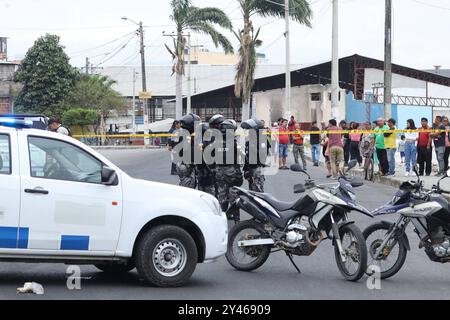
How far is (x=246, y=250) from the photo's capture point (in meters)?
9.33

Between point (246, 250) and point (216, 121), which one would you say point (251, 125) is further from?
point (246, 250)

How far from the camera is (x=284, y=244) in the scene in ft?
29.5

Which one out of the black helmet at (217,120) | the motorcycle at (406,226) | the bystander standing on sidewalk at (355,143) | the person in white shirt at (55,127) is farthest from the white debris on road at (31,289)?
the bystander standing on sidewalk at (355,143)

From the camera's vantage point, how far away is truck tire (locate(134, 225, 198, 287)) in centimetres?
797

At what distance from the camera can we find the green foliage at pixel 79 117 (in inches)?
2302

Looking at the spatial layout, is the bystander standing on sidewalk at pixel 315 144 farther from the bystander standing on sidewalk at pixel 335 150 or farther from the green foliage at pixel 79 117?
the green foliage at pixel 79 117

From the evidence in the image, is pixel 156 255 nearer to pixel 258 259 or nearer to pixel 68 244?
pixel 68 244

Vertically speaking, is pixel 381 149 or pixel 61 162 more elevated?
pixel 61 162

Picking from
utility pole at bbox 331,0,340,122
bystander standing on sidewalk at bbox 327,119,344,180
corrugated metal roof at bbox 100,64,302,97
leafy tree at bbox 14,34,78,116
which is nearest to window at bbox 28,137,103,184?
bystander standing on sidewalk at bbox 327,119,344,180

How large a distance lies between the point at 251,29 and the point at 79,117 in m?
17.1

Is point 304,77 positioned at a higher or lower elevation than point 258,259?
higher

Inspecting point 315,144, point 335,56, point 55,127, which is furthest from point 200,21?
point 55,127

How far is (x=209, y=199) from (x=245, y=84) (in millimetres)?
41266

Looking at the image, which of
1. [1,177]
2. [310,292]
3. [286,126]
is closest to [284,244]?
[310,292]
